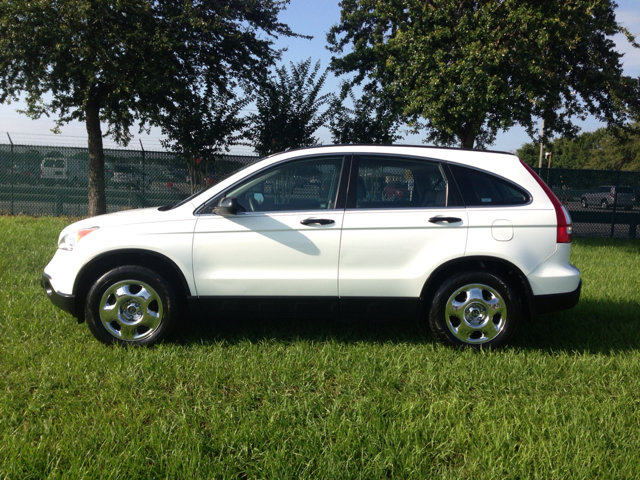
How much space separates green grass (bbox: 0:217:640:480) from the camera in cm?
260

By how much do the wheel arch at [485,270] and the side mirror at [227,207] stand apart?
66.9 inches

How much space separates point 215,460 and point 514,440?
1.67 metres

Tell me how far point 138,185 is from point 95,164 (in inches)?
49.7

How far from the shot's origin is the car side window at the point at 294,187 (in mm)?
4324

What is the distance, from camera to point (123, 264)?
434cm

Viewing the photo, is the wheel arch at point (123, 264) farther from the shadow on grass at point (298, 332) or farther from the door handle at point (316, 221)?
the door handle at point (316, 221)

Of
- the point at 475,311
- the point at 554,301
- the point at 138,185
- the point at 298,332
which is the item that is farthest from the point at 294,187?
the point at 138,185

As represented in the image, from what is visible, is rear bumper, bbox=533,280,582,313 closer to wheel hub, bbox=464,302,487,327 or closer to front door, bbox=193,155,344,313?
wheel hub, bbox=464,302,487,327

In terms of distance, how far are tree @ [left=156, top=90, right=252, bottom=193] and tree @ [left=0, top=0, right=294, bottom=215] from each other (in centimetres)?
36

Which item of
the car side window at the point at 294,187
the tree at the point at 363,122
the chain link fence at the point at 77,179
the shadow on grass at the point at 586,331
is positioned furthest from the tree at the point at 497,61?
the car side window at the point at 294,187

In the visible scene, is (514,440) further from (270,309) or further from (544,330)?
(544,330)

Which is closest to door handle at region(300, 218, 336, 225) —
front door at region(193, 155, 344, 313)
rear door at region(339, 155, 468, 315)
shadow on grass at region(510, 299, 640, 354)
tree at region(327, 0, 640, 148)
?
front door at region(193, 155, 344, 313)

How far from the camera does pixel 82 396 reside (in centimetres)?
330

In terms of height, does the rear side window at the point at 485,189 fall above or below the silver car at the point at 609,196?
below
